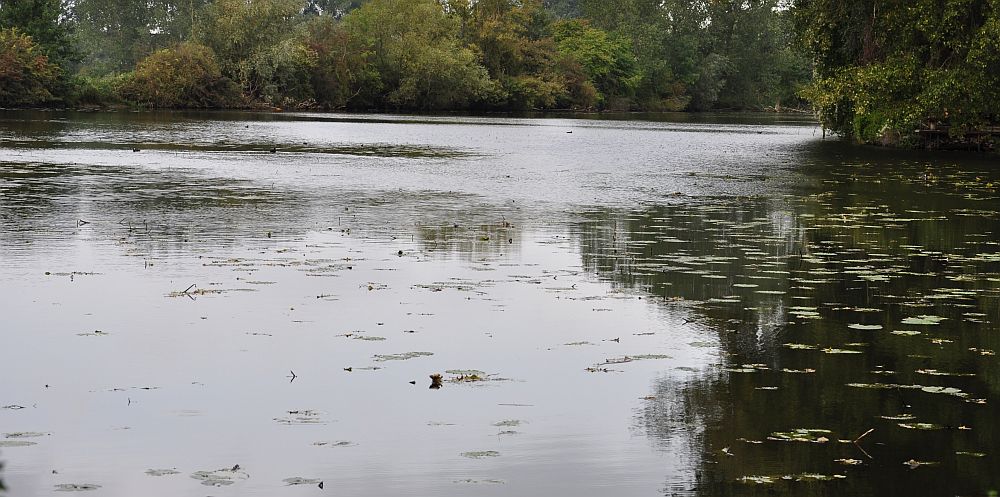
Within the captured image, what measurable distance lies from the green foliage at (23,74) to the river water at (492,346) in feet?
190

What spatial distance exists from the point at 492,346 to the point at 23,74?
72.7 meters

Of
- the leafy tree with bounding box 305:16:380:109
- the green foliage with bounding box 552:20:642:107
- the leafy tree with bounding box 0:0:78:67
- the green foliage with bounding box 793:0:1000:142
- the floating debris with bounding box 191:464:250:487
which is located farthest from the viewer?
the green foliage with bounding box 552:20:642:107

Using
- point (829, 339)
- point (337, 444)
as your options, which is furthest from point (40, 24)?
Answer: point (337, 444)

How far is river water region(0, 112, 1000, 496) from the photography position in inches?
258

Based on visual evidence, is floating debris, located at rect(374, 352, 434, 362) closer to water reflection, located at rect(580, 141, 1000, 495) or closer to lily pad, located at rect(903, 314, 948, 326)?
water reflection, located at rect(580, 141, 1000, 495)

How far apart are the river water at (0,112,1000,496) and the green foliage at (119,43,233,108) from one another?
6408 cm

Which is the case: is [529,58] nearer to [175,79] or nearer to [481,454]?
[175,79]

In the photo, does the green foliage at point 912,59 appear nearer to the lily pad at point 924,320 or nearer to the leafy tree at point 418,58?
the lily pad at point 924,320

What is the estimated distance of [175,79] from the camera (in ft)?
274

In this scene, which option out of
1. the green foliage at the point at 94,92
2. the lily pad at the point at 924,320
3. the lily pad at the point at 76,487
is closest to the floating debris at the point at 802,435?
the lily pad at the point at 76,487

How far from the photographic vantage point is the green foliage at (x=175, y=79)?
83.5 m

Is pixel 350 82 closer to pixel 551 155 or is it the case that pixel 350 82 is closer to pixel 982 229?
pixel 551 155

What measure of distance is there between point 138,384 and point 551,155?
99.6 ft

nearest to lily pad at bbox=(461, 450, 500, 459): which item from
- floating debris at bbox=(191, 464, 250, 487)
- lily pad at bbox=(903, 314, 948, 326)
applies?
floating debris at bbox=(191, 464, 250, 487)
